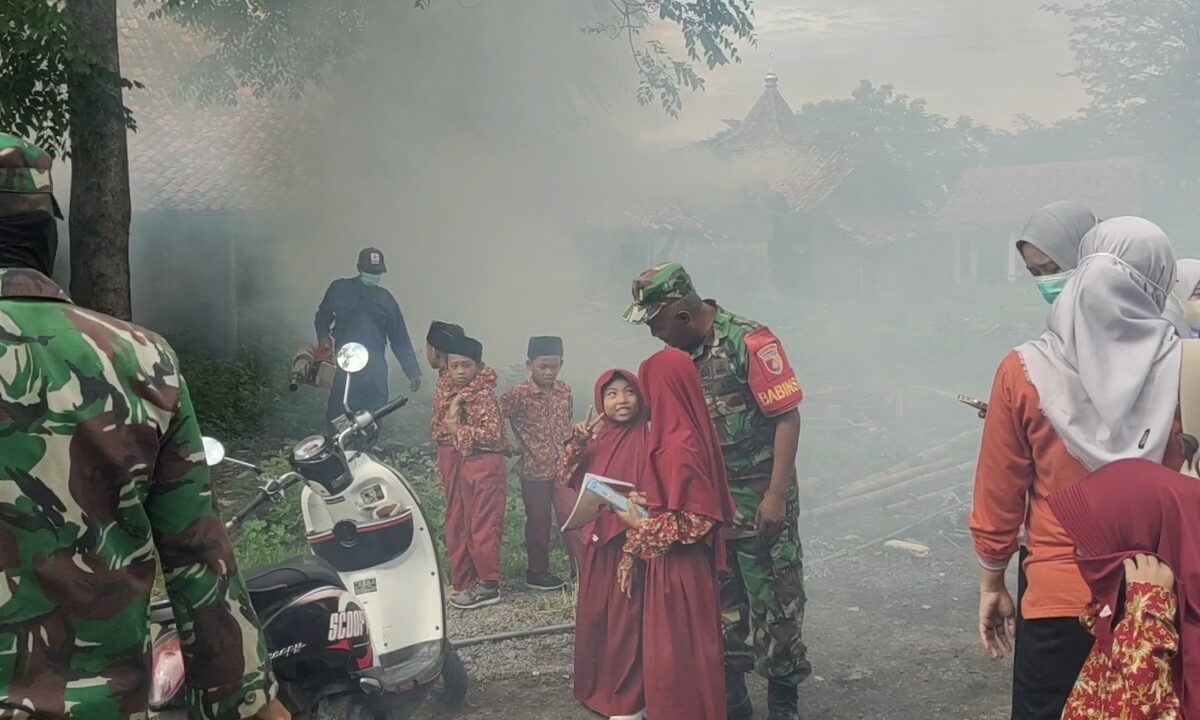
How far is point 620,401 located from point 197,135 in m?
3.73

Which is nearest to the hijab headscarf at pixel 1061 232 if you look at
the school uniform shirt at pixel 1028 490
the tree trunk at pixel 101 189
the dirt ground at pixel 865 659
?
the school uniform shirt at pixel 1028 490

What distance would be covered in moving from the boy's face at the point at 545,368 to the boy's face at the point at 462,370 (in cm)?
27

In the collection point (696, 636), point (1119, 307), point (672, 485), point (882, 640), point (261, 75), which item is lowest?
point (882, 640)

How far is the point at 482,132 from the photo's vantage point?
6.47 meters

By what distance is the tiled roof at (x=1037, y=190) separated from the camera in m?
7.08

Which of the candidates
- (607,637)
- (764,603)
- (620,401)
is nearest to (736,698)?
(764,603)

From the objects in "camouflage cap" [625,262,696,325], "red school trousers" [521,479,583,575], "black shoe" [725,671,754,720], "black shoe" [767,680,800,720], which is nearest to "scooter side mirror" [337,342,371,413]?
"red school trousers" [521,479,583,575]

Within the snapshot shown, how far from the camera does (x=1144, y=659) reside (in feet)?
8.13

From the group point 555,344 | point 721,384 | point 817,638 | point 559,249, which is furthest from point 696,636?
point 559,249

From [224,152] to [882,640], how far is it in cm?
463

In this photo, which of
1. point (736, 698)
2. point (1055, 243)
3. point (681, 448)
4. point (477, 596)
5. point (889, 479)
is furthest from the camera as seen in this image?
point (889, 479)

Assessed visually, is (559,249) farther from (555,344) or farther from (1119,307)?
(1119,307)

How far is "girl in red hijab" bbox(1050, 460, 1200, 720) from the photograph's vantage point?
2471 mm

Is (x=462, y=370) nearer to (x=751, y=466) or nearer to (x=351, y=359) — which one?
(x=351, y=359)
